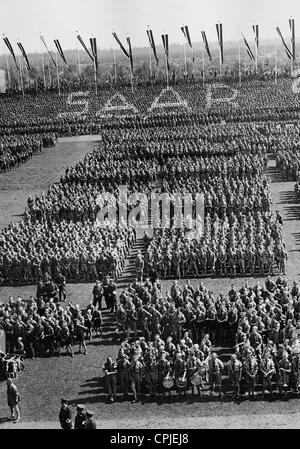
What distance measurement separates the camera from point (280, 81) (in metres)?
67.5

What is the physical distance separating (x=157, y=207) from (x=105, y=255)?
22.5 feet

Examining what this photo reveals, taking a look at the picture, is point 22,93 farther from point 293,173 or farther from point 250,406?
point 250,406

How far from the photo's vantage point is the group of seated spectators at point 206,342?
12984 mm

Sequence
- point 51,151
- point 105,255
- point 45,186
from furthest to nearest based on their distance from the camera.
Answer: point 51,151 < point 45,186 < point 105,255

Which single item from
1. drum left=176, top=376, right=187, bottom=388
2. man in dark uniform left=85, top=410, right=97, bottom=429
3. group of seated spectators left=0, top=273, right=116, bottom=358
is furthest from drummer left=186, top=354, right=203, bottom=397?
group of seated spectators left=0, top=273, right=116, bottom=358

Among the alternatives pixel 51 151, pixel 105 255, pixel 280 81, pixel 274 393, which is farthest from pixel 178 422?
pixel 280 81

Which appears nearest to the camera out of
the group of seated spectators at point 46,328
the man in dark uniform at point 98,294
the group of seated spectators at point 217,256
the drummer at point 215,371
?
the drummer at point 215,371

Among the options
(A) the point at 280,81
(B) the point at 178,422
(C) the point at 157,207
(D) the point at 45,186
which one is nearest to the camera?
(B) the point at 178,422

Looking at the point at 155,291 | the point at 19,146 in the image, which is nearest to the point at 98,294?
the point at 155,291

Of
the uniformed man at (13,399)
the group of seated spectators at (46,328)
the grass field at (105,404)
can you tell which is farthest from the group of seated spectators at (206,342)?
the uniformed man at (13,399)

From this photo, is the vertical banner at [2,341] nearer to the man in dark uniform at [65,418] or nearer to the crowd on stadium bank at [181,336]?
the crowd on stadium bank at [181,336]

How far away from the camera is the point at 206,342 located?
13.8m

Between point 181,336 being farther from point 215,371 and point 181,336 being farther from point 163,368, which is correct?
point 215,371

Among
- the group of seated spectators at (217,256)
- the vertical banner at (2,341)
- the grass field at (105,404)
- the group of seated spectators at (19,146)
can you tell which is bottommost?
the grass field at (105,404)
